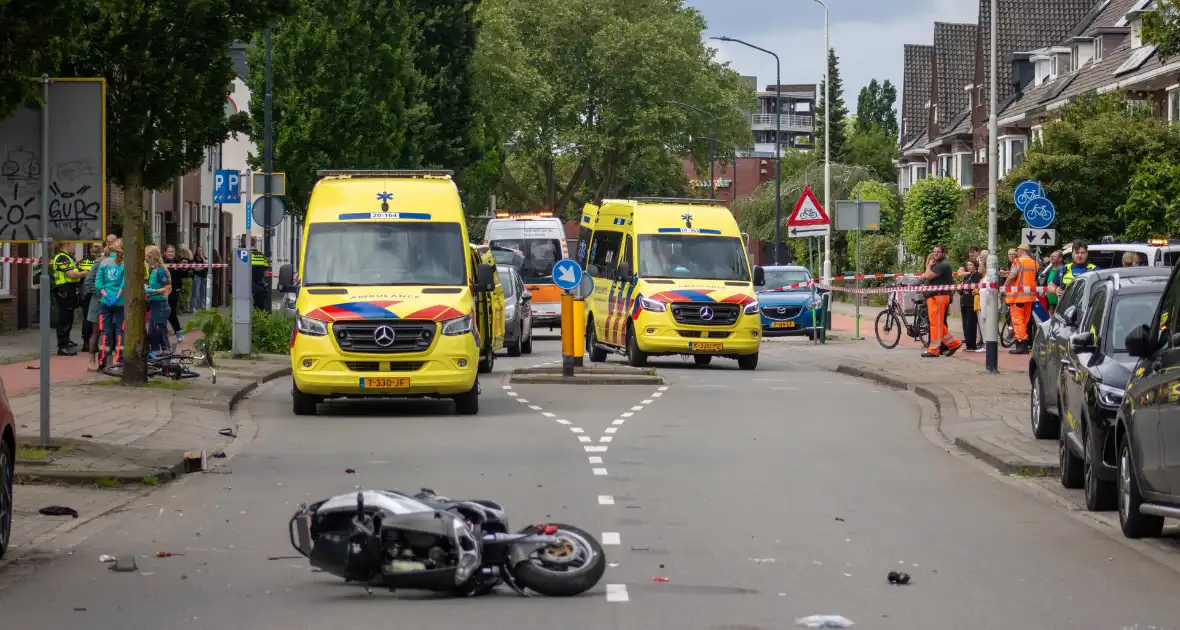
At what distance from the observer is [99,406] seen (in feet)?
64.8

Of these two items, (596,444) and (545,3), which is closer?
(596,444)

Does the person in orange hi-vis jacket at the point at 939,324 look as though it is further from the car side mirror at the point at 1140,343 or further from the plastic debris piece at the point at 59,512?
the plastic debris piece at the point at 59,512

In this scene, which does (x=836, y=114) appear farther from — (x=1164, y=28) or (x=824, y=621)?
(x=824, y=621)

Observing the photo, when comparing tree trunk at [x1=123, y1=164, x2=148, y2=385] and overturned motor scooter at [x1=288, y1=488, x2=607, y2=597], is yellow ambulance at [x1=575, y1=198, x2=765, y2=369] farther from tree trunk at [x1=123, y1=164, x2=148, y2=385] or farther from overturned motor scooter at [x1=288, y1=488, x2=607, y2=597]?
overturned motor scooter at [x1=288, y1=488, x2=607, y2=597]

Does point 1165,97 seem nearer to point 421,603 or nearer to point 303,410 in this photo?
point 303,410

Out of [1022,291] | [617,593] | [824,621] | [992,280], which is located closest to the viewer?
[824,621]

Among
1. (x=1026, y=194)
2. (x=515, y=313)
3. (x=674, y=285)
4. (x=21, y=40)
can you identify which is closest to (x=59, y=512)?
(x=21, y=40)

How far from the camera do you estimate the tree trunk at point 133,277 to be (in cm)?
2197

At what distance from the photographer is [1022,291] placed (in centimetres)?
3155

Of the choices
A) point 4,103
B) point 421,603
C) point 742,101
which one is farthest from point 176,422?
point 742,101

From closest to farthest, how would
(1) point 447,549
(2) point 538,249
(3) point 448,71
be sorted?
(1) point 447,549
(2) point 538,249
(3) point 448,71

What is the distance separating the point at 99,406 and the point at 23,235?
5.11 metres

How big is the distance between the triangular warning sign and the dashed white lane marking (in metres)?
29.5

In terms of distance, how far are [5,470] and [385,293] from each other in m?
10.6
